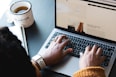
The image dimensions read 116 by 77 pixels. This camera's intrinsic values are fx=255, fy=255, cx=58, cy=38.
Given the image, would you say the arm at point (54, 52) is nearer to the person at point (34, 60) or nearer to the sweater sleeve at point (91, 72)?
the person at point (34, 60)

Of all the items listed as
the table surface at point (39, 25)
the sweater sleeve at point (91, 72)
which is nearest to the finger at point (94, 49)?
the sweater sleeve at point (91, 72)

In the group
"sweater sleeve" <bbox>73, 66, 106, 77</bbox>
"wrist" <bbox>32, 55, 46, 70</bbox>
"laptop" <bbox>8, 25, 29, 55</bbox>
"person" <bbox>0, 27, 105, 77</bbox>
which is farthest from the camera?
"laptop" <bbox>8, 25, 29, 55</bbox>

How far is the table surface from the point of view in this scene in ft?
3.86

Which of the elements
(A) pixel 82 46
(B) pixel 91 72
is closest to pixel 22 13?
(A) pixel 82 46

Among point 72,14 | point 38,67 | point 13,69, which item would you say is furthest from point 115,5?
point 13,69

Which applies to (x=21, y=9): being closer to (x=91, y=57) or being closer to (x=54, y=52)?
(x=54, y=52)

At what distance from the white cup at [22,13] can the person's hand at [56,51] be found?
6.5 inches

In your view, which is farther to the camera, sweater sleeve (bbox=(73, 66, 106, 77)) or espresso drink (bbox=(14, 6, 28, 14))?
espresso drink (bbox=(14, 6, 28, 14))

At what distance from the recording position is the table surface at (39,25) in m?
1.18

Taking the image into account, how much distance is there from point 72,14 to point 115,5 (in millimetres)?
200

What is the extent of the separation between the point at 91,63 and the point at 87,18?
203 millimetres

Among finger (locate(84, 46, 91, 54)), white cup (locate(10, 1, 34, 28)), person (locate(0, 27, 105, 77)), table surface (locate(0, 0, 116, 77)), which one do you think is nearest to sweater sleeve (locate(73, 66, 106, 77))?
person (locate(0, 27, 105, 77))

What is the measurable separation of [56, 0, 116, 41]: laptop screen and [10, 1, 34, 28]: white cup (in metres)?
0.13

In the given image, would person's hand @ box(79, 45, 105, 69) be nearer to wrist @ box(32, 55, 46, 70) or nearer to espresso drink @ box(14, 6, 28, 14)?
wrist @ box(32, 55, 46, 70)
